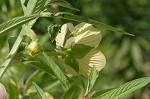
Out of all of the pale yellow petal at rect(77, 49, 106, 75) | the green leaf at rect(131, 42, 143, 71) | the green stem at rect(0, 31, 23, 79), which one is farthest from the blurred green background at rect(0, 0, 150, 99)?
the green stem at rect(0, 31, 23, 79)

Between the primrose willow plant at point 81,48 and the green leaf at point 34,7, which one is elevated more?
the green leaf at point 34,7

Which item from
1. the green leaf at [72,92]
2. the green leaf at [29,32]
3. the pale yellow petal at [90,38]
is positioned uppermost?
the green leaf at [29,32]

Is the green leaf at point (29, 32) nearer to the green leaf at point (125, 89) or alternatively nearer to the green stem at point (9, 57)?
the green stem at point (9, 57)

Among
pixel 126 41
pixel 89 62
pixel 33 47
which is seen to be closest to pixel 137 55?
pixel 126 41

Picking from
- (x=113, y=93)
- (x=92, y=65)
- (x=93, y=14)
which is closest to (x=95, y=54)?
(x=92, y=65)

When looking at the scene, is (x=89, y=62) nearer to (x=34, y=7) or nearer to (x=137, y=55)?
(x=34, y=7)

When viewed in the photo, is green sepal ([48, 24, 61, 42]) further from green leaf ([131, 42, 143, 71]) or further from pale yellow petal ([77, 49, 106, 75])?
green leaf ([131, 42, 143, 71])

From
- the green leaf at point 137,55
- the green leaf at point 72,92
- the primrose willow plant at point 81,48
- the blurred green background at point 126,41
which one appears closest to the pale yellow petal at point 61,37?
the primrose willow plant at point 81,48
